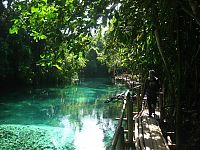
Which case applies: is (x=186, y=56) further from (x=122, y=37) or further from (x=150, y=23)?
(x=122, y=37)

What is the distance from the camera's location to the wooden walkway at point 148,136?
5.48m

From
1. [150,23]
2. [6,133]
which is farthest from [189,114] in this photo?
[6,133]

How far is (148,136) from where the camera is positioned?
20.4 ft

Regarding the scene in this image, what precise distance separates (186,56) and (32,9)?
3301 mm

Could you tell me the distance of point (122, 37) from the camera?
474 cm

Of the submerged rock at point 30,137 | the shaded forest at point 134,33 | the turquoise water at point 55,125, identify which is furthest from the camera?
the turquoise water at point 55,125

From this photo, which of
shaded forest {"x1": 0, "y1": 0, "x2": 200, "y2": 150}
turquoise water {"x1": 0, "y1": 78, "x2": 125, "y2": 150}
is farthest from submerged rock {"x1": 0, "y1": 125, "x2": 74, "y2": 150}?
shaded forest {"x1": 0, "y1": 0, "x2": 200, "y2": 150}

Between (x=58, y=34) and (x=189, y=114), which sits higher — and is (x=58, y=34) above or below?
above

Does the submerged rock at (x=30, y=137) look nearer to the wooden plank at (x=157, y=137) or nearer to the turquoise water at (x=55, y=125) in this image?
the turquoise water at (x=55, y=125)

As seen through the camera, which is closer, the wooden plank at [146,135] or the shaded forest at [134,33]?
the shaded forest at [134,33]

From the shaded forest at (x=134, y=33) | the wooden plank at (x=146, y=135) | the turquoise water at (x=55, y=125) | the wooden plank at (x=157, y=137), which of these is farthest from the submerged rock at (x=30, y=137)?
the wooden plank at (x=157, y=137)

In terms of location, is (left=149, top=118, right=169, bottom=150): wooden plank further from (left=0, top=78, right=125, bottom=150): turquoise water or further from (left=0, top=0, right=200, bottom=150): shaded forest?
(left=0, top=78, right=125, bottom=150): turquoise water

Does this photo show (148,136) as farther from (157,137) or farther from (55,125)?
(55,125)

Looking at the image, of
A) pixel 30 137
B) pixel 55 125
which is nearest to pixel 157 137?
pixel 30 137
